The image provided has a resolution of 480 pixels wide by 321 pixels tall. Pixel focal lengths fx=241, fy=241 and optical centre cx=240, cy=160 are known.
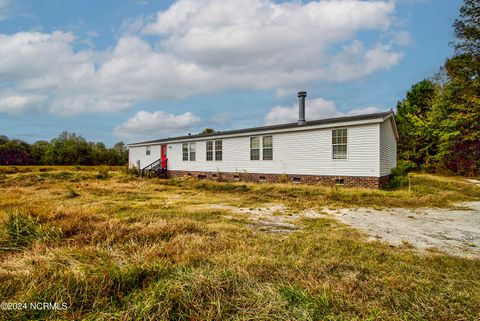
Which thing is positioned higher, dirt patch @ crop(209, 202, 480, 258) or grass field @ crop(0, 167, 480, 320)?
grass field @ crop(0, 167, 480, 320)

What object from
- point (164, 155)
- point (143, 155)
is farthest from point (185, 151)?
point (143, 155)

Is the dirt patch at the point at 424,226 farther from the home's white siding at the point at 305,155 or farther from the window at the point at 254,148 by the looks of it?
the window at the point at 254,148

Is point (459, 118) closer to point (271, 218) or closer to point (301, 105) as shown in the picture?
point (301, 105)

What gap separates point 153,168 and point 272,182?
37.3 ft

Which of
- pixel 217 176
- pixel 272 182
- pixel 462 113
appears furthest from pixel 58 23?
pixel 462 113

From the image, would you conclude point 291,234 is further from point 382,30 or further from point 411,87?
point 411,87

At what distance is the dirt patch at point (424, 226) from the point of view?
157 inches

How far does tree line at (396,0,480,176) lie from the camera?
1644cm

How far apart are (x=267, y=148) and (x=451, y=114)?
54.8 ft

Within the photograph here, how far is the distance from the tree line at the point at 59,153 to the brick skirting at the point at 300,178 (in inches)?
1006

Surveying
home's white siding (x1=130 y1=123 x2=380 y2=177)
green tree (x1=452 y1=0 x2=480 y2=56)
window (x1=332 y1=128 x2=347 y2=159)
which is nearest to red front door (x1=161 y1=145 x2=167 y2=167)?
home's white siding (x1=130 y1=123 x2=380 y2=177)

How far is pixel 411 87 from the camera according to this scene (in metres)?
25.0

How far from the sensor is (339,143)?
37.2ft

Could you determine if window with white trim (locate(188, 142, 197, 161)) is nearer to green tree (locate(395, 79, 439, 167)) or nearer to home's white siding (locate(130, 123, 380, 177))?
home's white siding (locate(130, 123, 380, 177))
